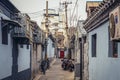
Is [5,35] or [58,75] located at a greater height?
[5,35]

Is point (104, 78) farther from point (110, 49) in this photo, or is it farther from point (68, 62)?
point (68, 62)

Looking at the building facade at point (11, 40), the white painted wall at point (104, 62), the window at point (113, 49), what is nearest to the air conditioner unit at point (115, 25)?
the white painted wall at point (104, 62)

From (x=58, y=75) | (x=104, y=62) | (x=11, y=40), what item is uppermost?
(x=11, y=40)

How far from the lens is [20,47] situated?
65.1 ft

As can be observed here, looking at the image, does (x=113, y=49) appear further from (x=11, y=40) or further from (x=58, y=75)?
(x=58, y=75)

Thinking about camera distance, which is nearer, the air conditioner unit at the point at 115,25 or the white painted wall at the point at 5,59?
the air conditioner unit at the point at 115,25

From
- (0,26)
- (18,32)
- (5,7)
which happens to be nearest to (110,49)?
(0,26)

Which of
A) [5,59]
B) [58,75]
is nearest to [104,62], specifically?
[5,59]

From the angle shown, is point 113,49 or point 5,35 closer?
point 113,49

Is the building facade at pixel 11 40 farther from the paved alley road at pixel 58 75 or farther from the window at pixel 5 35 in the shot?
the paved alley road at pixel 58 75

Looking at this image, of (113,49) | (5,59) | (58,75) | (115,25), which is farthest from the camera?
(58,75)

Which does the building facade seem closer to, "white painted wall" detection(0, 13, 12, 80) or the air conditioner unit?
"white painted wall" detection(0, 13, 12, 80)

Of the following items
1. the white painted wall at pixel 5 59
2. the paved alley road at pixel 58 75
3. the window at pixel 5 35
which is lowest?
the paved alley road at pixel 58 75

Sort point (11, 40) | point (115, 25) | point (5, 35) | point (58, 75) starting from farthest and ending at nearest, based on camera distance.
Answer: point (58, 75), point (11, 40), point (5, 35), point (115, 25)
